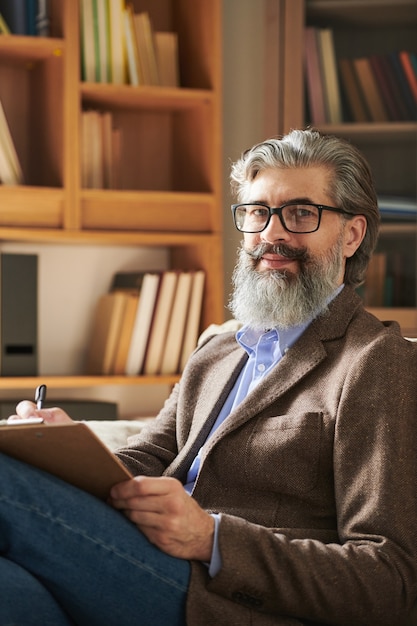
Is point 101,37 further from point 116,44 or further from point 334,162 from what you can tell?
point 334,162

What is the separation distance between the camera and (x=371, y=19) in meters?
3.12

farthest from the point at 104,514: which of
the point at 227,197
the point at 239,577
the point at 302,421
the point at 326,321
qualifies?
the point at 227,197

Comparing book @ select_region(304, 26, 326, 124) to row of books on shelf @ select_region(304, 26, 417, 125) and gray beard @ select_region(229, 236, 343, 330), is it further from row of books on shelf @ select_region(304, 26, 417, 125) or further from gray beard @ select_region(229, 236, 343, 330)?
gray beard @ select_region(229, 236, 343, 330)

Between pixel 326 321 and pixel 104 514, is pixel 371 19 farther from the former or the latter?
pixel 104 514

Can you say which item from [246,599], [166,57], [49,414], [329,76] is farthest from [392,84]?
[246,599]

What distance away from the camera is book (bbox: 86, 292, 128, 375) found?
9.98 feet

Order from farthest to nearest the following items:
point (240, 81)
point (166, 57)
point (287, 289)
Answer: point (240, 81) < point (166, 57) < point (287, 289)

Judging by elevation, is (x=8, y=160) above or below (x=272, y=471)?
above

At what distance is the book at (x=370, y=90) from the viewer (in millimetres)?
3115

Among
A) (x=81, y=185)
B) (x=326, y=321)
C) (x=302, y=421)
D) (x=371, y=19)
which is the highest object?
(x=371, y=19)

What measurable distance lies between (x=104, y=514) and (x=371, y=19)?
7.41 feet

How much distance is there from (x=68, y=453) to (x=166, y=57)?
2.09 metres

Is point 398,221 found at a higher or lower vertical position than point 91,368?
higher

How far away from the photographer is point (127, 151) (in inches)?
129
